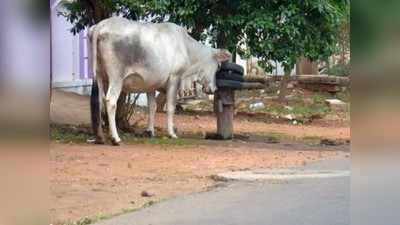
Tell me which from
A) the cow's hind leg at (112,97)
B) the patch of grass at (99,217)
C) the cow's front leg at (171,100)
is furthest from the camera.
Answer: the cow's front leg at (171,100)

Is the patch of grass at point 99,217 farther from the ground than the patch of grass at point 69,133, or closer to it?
closer to it

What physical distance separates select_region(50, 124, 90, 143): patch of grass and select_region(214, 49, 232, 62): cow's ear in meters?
2.94

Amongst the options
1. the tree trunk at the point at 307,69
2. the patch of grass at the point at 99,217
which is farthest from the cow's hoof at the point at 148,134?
the tree trunk at the point at 307,69

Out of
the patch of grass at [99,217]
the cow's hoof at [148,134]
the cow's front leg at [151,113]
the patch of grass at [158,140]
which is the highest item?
the cow's front leg at [151,113]

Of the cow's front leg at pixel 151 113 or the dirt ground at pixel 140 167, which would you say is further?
the cow's front leg at pixel 151 113

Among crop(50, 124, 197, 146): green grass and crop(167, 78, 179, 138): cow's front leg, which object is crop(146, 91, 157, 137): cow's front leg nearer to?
crop(50, 124, 197, 146): green grass

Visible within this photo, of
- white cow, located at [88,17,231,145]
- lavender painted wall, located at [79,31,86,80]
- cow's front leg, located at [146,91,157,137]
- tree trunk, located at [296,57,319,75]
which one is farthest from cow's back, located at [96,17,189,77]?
tree trunk, located at [296,57,319,75]

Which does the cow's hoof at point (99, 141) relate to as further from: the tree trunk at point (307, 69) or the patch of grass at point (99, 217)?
the tree trunk at point (307, 69)

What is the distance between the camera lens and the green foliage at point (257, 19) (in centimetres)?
1321

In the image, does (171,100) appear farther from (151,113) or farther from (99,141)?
(99,141)

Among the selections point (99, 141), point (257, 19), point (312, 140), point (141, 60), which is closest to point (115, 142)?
point (99, 141)

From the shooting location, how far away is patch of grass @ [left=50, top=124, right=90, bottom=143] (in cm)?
1327

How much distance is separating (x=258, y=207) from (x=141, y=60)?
6.52m

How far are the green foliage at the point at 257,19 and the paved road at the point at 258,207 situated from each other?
A: 486 centimetres
